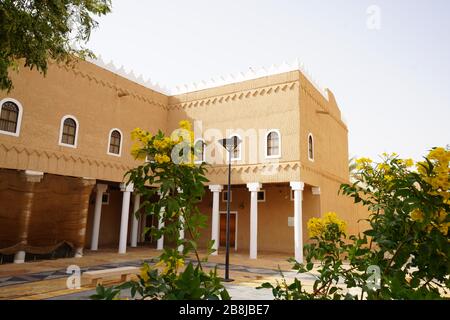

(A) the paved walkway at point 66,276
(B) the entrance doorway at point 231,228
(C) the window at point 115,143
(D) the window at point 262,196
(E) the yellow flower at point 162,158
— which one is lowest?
(A) the paved walkway at point 66,276

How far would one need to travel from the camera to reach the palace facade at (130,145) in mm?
13062

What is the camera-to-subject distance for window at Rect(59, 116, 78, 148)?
14.5 meters

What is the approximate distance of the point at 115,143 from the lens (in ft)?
55.3

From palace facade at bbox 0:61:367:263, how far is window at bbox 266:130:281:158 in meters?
0.06

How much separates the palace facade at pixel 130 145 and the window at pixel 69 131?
48 mm

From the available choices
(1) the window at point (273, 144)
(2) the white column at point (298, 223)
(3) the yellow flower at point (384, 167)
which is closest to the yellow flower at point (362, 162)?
(3) the yellow flower at point (384, 167)

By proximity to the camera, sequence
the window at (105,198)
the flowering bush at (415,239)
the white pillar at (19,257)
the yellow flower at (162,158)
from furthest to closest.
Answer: the window at (105,198)
the white pillar at (19,257)
the yellow flower at (162,158)
the flowering bush at (415,239)

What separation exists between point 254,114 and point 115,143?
7.96 m

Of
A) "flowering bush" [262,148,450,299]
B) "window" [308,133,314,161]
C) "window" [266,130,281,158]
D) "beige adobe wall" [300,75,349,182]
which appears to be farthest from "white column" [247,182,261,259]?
"flowering bush" [262,148,450,299]

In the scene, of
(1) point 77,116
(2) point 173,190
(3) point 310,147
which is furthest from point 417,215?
(1) point 77,116

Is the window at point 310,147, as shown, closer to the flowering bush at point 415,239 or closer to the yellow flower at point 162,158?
the flowering bush at point 415,239

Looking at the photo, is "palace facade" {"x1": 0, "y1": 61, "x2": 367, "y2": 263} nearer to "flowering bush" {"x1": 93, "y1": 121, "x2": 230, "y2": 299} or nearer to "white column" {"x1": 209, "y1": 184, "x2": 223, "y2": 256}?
"white column" {"x1": 209, "y1": 184, "x2": 223, "y2": 256}
